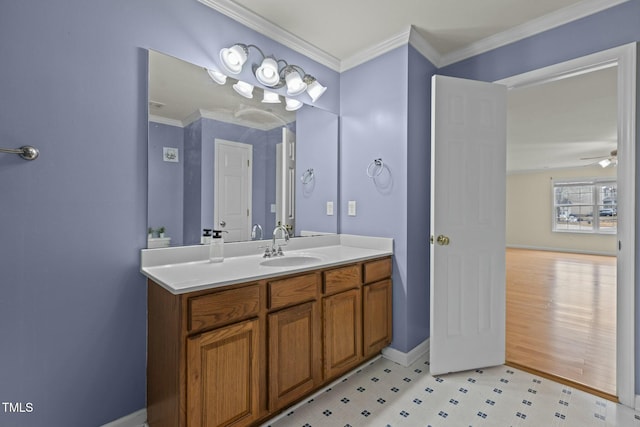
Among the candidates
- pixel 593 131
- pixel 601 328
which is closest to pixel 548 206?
pixel 593 131

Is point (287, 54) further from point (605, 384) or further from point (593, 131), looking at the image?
point (593, 131)

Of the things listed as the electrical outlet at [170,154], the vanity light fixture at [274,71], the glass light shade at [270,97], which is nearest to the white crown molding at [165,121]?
the electrical outlet at [170,154]

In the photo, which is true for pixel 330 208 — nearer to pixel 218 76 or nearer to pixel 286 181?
pixel 286 181

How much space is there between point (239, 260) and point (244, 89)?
115 cm

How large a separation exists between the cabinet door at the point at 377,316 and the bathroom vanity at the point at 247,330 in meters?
0.01

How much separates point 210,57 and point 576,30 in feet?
7.76

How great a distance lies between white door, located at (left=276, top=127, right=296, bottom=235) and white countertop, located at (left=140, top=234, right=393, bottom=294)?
0.19 metres

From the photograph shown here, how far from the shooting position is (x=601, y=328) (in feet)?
9.46

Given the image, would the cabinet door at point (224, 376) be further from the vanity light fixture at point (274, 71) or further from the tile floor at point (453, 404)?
the vanity light fixture at point (274, 71)

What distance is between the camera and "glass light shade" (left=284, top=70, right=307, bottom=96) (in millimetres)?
2246

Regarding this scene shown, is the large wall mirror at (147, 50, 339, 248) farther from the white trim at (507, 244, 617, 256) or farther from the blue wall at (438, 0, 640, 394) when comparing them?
the white trim at (507, 244, 617, 256)

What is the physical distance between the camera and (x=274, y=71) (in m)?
2.14

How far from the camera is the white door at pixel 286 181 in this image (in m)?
2.34

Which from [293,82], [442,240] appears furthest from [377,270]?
[293,82]
